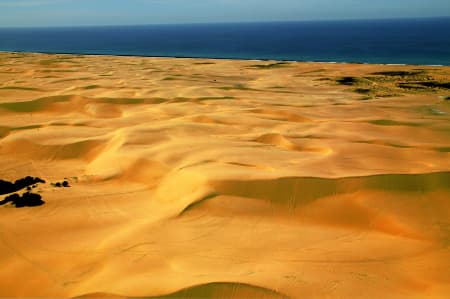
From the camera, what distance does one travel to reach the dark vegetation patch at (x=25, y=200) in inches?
174

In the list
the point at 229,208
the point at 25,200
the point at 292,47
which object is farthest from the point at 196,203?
the point at 292,47

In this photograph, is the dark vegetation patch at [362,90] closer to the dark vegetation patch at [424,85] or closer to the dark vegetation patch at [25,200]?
the dark vegetation patch at [424,85]

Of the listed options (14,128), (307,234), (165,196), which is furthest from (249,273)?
(14,128)

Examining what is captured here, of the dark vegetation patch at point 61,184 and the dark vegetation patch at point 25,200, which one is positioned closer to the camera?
the dark vegetation patch at point 25,200

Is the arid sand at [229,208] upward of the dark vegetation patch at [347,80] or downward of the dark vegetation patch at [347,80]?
downward

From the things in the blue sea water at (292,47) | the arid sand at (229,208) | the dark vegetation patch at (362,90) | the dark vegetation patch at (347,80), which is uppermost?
the blue sea water at (292,47)

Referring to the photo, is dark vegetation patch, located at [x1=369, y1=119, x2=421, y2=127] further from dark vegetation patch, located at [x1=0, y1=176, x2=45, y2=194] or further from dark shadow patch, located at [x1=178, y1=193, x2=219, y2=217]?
dark vegetation patch, located at [x1=0, y1=176, x2=45, y2=194]

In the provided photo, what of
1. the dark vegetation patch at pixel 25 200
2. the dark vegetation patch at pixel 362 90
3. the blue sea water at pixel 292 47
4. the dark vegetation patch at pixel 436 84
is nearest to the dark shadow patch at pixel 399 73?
the dark vegetation patch at pixel 436 84

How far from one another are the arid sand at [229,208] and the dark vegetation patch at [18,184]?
0.25 meters

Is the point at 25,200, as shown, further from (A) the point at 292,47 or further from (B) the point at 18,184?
(A) the point at 292,47

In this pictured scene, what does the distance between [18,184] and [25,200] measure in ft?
2.65

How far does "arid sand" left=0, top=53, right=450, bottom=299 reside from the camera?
2.98 metres

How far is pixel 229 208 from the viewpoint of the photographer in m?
4.34

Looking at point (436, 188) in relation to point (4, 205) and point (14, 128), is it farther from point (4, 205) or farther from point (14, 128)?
point (14, 128)
